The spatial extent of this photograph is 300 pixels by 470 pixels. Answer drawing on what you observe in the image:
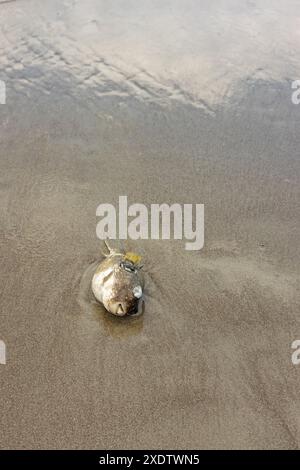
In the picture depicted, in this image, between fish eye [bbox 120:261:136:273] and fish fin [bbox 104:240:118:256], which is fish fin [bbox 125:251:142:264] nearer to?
fish eye [bbox 120:261:136:273]

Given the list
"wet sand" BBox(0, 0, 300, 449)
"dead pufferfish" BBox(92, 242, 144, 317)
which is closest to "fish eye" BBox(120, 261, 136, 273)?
"dead pufferfish" BBox(92, 242, 144, 317)

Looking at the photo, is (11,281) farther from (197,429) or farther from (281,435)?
(281,435)

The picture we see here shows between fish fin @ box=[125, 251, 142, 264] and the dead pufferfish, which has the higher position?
fish fin @ box=[125, 251, 142, 264]

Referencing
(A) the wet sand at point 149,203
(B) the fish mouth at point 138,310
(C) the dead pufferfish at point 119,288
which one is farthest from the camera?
(B) the fish mouth at point 138,310

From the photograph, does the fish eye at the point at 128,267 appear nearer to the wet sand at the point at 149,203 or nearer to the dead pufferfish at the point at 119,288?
the dead pufferfish at the point at 119,288

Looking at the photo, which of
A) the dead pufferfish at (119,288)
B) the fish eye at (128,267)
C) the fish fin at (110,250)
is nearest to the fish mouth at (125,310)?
the dead pufferfish at (119,288)

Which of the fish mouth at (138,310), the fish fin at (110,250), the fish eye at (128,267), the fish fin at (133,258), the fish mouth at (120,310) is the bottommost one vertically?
the fish mouth at (120,310)
